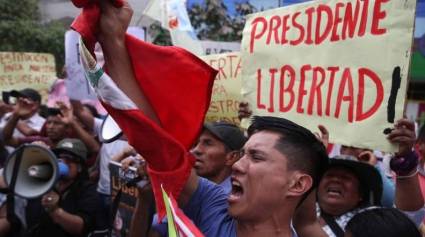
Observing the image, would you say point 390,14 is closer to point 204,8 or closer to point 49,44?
point 204,8

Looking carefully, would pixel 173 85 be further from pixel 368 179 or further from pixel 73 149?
pixel 73 149

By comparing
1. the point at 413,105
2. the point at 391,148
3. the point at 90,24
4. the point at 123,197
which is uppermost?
the point at 90,24

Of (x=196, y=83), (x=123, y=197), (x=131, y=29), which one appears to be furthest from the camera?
(x=131, y=29)

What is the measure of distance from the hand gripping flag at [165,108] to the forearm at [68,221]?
1.59m

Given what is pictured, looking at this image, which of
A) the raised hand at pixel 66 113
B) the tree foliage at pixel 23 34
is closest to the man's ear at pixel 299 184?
the raised hand at pixel 66 113

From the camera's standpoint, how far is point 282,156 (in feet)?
5.30

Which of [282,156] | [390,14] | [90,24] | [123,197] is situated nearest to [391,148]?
[390,14]

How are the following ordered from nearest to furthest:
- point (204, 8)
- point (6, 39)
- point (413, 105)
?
1. point (204, 8)
2. point (413, 105)
3. point (6, 39)

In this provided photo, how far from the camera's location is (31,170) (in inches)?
127

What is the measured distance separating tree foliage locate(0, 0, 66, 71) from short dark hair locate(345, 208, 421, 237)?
17419mm

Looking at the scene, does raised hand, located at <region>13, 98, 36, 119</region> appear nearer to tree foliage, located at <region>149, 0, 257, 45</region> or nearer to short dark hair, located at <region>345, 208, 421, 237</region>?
short dark hair, located at <region>345, 208, 421, 237</region>

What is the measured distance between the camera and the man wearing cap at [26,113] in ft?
16.5

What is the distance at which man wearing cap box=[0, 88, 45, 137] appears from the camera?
Answer: 5020 millimetres

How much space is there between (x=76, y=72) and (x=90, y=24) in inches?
106
